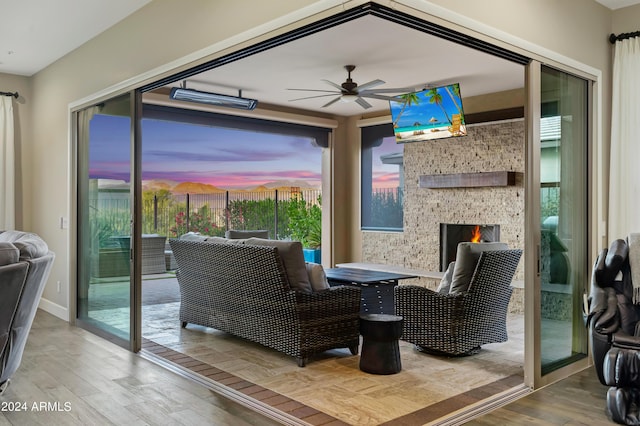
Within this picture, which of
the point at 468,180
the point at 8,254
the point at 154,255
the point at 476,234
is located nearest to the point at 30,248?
the point at 8,254

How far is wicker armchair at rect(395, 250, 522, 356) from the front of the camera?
4.56 meters

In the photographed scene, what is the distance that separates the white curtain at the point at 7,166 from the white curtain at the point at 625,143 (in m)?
6.55

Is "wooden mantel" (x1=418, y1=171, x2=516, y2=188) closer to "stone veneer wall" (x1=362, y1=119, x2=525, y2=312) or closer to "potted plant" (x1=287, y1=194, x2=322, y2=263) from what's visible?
"stone veneer wall" (x1=362, y1=119, x2=525, y2=312)

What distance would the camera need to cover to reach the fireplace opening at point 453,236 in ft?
24.5

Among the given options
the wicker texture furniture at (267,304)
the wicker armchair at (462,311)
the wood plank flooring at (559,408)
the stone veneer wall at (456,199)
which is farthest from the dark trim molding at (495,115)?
the wood plank flooring at (559,408)

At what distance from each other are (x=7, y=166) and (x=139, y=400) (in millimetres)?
4546

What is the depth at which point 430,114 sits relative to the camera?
21.7 ft

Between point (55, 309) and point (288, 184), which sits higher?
point (288, 184)

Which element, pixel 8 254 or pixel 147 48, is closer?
pixel 8 254

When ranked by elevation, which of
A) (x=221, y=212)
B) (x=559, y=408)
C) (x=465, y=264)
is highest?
(x=221, y=212)

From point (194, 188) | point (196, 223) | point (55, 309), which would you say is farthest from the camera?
point (196, 223)

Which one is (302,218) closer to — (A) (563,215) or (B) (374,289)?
(B) (374,289)

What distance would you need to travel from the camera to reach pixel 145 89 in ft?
15.7

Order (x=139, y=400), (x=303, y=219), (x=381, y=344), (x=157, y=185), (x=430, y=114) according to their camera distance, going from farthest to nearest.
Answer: (x=303, y=219), (x=157, y=185), (x=430, y=114), (x=381, y=344), (x=139, y=400)
